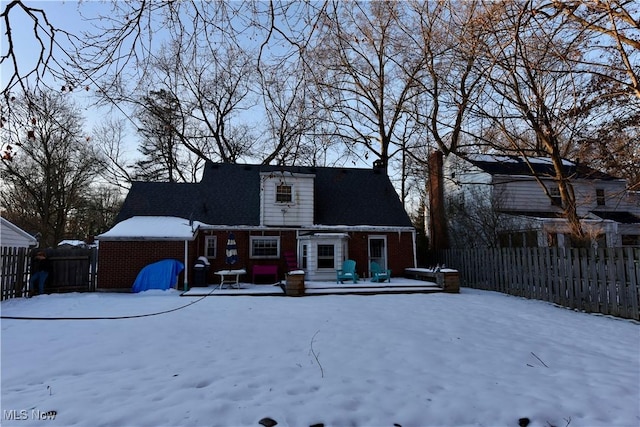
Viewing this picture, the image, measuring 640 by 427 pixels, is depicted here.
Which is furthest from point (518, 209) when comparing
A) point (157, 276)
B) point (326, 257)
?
point (157, 276)

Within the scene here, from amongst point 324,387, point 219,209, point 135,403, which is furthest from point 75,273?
point 324,387

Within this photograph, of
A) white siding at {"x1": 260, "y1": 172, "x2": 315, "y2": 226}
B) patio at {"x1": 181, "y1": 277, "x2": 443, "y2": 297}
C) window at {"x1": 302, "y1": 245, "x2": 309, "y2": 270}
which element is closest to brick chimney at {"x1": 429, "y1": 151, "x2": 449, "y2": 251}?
patio at {"x1": 181, "y1": 277, "x2": 443, "y2": 297}

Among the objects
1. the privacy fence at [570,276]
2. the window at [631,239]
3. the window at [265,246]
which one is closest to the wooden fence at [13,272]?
the window at [265,246]

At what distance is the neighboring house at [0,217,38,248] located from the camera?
14.3 metres

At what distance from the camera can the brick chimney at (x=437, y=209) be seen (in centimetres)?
1910

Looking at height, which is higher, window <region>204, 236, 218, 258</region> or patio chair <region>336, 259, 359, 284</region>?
window <region>204, 236, 218, 258</region>

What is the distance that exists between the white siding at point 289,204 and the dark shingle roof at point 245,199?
602mm

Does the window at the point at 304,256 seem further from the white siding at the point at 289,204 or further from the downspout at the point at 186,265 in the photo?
the downspout at the point at 186,265

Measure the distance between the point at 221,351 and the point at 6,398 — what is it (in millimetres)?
2372

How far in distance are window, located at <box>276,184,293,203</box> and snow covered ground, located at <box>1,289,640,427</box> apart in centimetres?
803

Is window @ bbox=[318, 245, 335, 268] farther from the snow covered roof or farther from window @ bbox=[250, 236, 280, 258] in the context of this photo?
the snow covered roof

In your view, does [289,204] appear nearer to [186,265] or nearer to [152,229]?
[186,265]

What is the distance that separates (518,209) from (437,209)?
4501 mm

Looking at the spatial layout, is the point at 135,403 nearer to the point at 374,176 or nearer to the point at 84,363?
the point at 84,363
